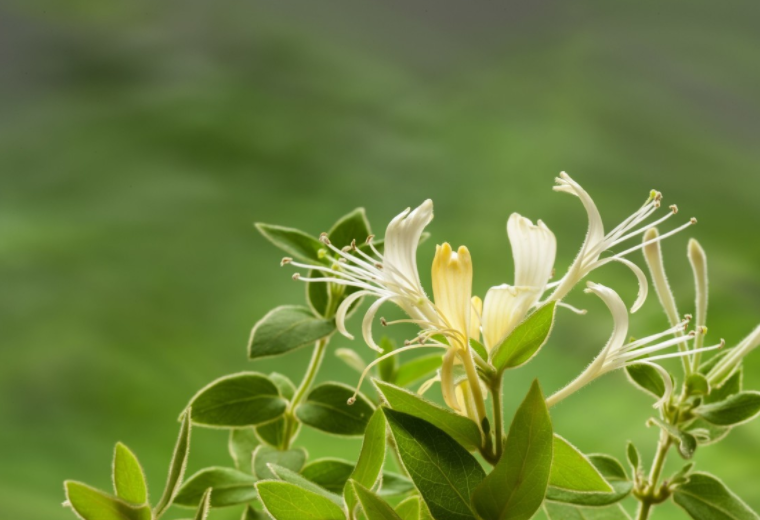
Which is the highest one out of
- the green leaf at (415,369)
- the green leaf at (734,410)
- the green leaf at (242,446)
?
the green leaf at (415,369)

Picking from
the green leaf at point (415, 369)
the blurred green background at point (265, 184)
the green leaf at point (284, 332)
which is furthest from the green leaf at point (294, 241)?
the blurred green background at point (265, 184)

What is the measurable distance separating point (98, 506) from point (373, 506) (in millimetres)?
148

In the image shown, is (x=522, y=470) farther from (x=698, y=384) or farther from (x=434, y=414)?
(x=698, y=384)

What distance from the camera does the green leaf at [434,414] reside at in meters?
0.37

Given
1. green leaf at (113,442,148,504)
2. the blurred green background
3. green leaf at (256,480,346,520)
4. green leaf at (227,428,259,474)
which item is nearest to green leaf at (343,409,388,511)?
green leaf at (256,480,346,520)

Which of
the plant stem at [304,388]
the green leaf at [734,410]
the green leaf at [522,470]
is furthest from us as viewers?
the plant stem at [304,388]

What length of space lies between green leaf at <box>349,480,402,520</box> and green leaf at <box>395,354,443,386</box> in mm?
310

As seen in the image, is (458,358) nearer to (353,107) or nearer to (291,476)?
(291,476)

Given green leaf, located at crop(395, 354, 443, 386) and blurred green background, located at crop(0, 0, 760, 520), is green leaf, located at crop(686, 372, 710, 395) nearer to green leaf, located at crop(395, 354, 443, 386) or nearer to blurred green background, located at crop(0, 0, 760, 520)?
green leaf, located at crop(395, 354, 443, 386)

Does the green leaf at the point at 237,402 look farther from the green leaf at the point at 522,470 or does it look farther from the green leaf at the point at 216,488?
the green leaf at the point at 522,470

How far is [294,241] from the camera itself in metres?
0.57

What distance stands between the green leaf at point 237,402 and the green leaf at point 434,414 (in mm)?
199

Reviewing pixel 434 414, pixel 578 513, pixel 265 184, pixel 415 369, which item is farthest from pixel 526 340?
pixel 265 184

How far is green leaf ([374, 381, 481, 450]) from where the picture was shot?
372 millimetres
